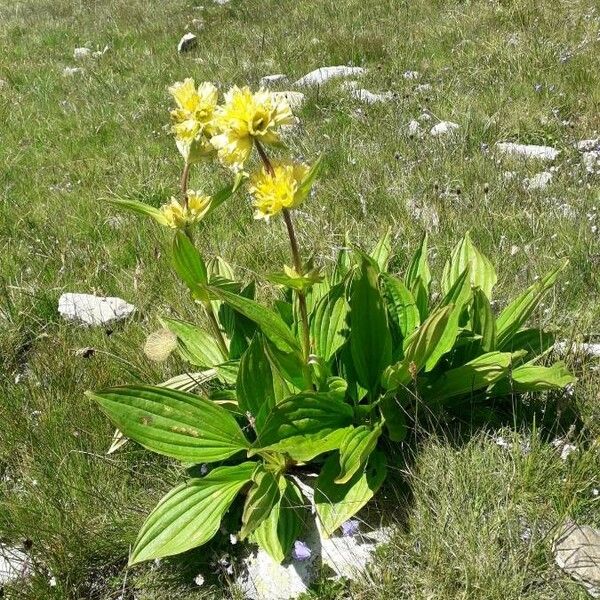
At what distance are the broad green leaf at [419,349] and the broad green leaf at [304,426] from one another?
19 cm

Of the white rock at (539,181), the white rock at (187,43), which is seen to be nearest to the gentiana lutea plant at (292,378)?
the white rock at (539,181)

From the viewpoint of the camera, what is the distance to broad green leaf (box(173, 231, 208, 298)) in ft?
6.82

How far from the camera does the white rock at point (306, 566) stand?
2.05 m

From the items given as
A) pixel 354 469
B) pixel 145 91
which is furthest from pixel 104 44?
pixel 354 469

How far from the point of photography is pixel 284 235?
151 inches

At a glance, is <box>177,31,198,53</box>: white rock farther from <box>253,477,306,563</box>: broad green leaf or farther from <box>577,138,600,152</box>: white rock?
<box>253,477,306,563</box>: broad green leaf

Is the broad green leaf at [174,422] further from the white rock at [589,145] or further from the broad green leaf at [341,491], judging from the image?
the white rock at [589,145]

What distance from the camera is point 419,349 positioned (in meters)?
2.12

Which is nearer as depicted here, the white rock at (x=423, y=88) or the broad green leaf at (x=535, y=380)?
the broad green leaf at (x=535, y=380)

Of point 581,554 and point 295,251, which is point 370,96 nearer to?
point 295,251

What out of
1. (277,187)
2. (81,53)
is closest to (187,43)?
(81,53)

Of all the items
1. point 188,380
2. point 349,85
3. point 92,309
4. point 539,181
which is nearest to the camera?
point 188,380

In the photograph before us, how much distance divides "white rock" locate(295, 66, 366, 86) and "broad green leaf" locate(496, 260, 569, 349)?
4.77 meters

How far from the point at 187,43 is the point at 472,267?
774 cm
